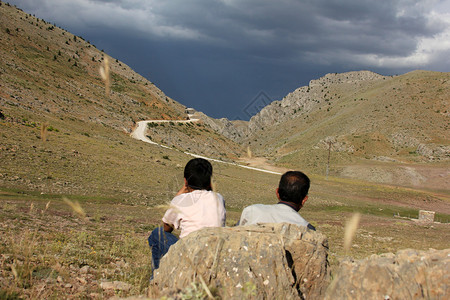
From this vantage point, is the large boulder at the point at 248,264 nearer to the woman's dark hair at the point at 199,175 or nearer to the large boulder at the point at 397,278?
the large boulder at the point at 397,278

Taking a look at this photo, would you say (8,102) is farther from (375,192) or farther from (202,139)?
(375,192)

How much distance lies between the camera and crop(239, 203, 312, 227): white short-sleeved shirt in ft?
15.4

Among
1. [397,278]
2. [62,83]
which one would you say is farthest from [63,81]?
[397,278]

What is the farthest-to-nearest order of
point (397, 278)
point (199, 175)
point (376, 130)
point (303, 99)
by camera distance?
point (303, 99) < point (376, 130) < point (199, 175) < point (397, 278)

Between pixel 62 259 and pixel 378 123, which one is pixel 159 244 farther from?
pixel 378 123

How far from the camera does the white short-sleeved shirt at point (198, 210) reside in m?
4.77

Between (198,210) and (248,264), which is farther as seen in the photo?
(198,210)

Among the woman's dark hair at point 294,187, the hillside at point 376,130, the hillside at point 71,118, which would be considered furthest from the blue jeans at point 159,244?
the hillside at point 376,130

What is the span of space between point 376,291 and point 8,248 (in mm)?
6032

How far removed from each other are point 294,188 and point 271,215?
1.79 feet

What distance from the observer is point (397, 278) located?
3326 millimetres

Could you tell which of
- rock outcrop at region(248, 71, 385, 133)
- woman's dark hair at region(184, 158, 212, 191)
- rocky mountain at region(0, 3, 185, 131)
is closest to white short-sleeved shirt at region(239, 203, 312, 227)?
woman's dark hair at region(184, 158, 212, 191)

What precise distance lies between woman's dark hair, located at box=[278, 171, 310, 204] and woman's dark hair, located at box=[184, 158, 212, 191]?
112 cm

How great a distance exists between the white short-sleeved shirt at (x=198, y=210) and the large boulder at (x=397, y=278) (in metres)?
1.82
